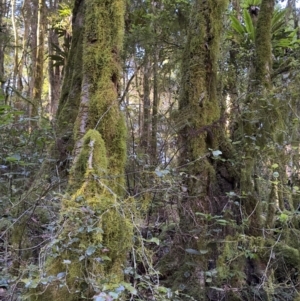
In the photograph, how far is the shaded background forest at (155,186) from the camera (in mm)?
2088

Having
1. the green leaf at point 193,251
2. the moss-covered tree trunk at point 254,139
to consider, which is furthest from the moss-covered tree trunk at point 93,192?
the moss-covered tree trunk at point 254,139

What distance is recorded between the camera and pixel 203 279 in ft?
10.8

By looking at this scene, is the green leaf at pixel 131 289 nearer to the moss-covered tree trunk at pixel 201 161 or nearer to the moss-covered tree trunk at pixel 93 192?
the moss-covered tree trunk at pixel 93 192

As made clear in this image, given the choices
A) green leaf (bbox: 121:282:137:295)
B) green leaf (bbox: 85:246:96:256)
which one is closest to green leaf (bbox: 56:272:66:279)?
green leaf (bbox: 85:246:96:256)

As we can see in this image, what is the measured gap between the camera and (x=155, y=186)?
8.97 ft

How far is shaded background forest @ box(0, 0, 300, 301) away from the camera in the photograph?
2088 millimetres

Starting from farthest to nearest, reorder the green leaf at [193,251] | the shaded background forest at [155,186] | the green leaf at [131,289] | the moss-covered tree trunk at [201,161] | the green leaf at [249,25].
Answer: the green leaf at [249,25], the moss-covered tree trunk at [201,161], the green leaf at [193,251], the shaded background forest at [155,186], the green leaf at [131,289]

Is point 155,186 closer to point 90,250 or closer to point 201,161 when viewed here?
point 90,250

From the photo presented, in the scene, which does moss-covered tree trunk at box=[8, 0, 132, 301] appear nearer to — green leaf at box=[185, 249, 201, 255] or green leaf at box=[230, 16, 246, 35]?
green leaf at box=[185, 249, 201, 255]

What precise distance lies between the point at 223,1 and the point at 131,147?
2050mm

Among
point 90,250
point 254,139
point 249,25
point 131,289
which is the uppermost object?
point 249,25

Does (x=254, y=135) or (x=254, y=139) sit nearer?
(x=254, y=139)

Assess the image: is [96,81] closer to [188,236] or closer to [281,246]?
[188,236]

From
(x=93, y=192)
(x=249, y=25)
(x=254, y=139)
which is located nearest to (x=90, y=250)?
(x=93, y=192)
